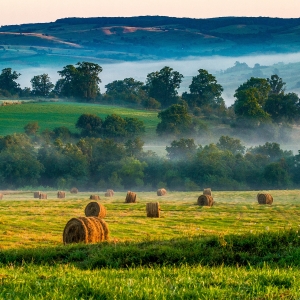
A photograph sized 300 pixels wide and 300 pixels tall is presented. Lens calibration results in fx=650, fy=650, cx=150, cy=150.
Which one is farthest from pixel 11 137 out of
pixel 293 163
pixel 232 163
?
pixel 293 163

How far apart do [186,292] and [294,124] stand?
14699cm

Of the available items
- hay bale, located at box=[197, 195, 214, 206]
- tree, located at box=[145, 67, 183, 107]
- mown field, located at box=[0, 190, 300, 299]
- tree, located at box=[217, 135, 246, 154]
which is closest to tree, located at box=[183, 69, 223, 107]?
tree, located at box=[145, 67, 183, 107]

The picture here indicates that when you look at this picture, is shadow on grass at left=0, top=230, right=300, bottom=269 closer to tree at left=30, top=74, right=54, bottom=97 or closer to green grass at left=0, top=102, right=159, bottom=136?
green grass at left=0, top=102, right=159, bottom=136

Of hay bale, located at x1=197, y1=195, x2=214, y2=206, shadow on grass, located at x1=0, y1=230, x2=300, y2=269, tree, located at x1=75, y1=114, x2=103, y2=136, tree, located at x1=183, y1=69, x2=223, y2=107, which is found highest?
Answer: tree, located at x1=183, y1=69, x2=223, y2=107

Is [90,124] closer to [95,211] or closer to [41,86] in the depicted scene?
[41,86]

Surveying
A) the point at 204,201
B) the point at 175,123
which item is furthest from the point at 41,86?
the point at 204,201

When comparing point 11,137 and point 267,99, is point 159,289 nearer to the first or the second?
point 11,137

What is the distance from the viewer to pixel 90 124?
130 m

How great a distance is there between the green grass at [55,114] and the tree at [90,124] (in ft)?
7.62

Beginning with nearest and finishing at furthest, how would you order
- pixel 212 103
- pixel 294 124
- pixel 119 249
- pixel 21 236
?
1. pixel 119 249
2. pixel 21 236
3. pixel 294 124
4. pixel 212 103

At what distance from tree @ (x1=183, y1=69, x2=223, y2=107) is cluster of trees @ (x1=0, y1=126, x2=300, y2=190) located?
197 feet

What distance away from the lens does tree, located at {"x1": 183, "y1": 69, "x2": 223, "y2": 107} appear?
169m

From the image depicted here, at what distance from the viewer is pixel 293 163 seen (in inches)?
4082

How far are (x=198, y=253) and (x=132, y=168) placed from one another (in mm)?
85140
